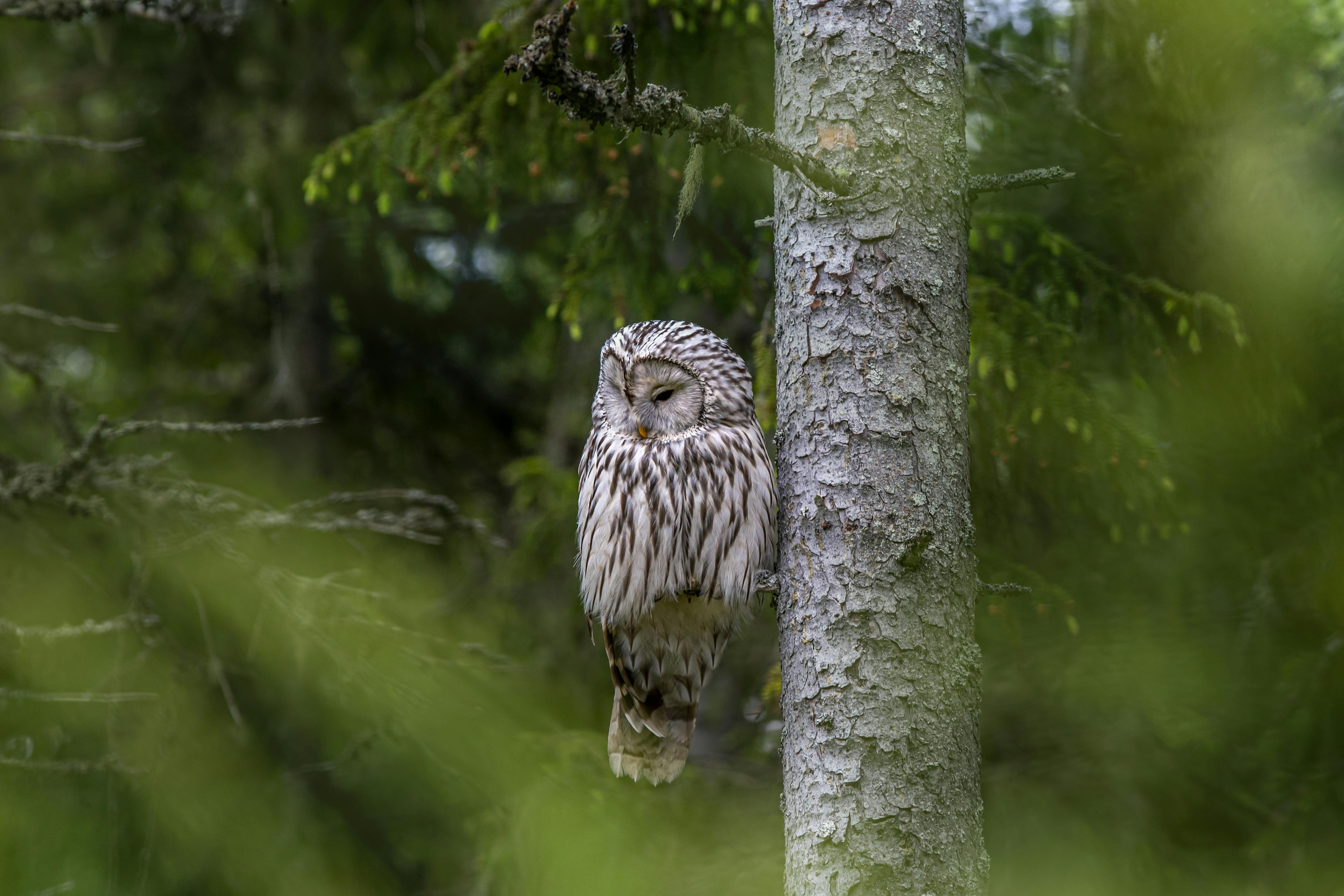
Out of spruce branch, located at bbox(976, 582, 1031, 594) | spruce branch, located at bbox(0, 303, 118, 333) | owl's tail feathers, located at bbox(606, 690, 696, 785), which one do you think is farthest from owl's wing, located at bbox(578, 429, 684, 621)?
spruce branch, located at bbox(0, 303, 118, 333)

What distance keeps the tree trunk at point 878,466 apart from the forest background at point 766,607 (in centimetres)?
57

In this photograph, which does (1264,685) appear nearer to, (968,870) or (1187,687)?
(1187,687)

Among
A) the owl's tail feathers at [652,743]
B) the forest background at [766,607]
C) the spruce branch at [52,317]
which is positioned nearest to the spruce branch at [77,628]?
the forest background at [766,607]

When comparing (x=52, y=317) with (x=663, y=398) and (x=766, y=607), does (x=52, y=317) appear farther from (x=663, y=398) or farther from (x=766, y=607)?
(x=766, y=607)

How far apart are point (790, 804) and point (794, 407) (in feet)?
2.96

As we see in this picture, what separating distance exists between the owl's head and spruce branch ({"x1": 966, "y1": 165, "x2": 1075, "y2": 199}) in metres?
0.89

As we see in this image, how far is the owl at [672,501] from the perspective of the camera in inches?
116

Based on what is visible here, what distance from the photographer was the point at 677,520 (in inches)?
119

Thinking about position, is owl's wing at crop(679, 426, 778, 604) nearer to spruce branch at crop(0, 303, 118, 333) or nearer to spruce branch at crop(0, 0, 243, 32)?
spruce branch at crop(0, 303, 118, 333)

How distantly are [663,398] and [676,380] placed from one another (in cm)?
8

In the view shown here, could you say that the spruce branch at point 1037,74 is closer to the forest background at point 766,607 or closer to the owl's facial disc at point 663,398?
the forest background at point 766,607

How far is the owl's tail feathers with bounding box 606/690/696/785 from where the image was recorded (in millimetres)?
3543

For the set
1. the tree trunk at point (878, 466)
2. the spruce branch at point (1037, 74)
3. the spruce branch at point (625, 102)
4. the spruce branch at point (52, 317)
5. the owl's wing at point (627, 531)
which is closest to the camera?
the spruce branch at point (625, 102)

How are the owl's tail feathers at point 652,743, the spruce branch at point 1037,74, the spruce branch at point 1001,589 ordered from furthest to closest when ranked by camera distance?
the owl's tail feathers at point 652,743 → the spruce branch at point 1037,74 → the spruce branch at point 1001,589
